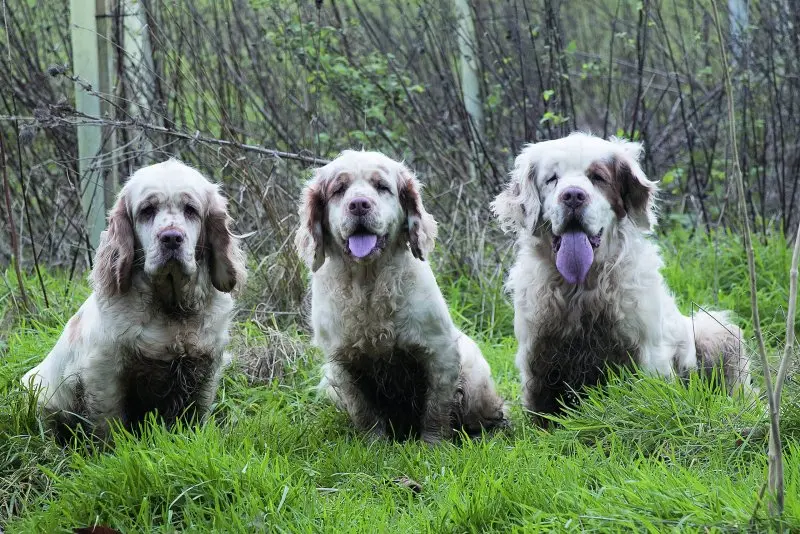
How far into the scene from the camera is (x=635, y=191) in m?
4.25

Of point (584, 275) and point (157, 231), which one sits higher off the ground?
point (157, 231)

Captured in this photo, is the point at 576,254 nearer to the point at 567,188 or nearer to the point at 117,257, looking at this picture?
the point at 567,188

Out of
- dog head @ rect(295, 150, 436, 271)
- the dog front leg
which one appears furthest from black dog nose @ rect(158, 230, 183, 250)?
the dog front leg

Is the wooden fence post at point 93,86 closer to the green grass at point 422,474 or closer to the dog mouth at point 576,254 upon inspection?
the green grass at point 422,474

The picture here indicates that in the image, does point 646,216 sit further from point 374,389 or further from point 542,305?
point 374,389

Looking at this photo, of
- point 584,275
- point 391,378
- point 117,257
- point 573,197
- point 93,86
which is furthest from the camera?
point 93,86

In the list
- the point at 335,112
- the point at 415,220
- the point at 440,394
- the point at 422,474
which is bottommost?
the point at 422,474

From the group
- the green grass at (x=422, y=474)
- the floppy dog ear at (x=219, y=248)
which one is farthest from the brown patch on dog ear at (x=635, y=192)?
the floppy dog ear at (x=219, y=248)

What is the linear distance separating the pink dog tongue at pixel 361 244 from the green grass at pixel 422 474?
2.48ft

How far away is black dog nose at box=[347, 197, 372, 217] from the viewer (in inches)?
157

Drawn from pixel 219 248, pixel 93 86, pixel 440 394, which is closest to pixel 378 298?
pixel 440 394

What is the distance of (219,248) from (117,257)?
0.40 m

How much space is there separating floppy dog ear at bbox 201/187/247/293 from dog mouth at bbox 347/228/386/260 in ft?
1.54

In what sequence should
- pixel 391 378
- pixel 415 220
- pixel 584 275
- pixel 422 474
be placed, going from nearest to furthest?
pixel 422 474 < pixel 584 275 < pixel 415 220 < pixel 391 378
